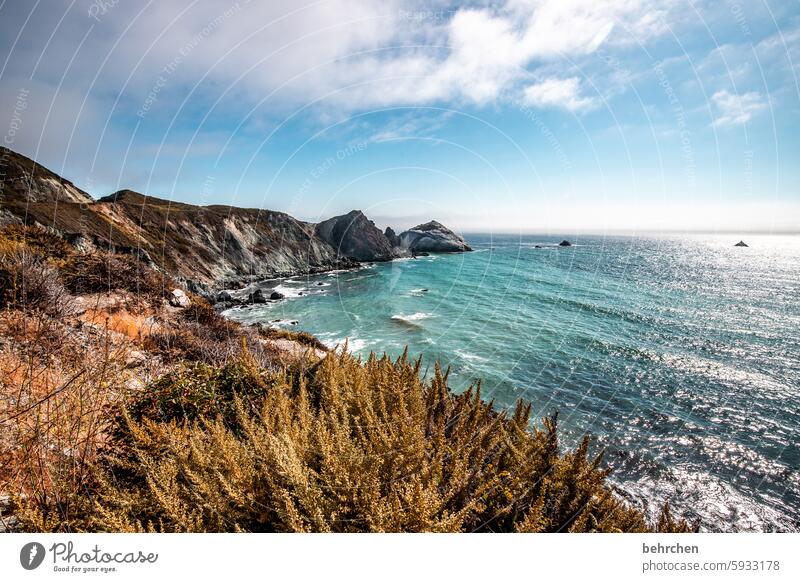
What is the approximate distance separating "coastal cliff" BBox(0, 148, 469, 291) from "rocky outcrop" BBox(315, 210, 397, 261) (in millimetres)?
256

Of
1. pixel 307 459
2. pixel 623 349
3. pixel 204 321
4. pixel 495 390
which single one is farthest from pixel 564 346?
pixel 307 459

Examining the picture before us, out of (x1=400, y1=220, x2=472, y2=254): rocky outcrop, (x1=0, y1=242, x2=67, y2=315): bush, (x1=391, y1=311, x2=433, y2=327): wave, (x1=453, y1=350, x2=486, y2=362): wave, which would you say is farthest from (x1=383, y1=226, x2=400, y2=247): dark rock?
(x1=0, y1=242, x2=67, y2=315): bush

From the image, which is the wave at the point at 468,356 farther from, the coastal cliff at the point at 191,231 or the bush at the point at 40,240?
the coastal cliff at the point at 191,231

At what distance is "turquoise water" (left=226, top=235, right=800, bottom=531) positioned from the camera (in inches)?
443

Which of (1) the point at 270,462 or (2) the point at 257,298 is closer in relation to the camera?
(1) the point at 270,462

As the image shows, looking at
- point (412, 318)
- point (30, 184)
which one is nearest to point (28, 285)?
point (412, 318)

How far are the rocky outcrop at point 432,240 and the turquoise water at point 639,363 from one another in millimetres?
64742

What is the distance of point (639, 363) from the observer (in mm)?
20375

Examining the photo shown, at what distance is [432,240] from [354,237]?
124 ft
